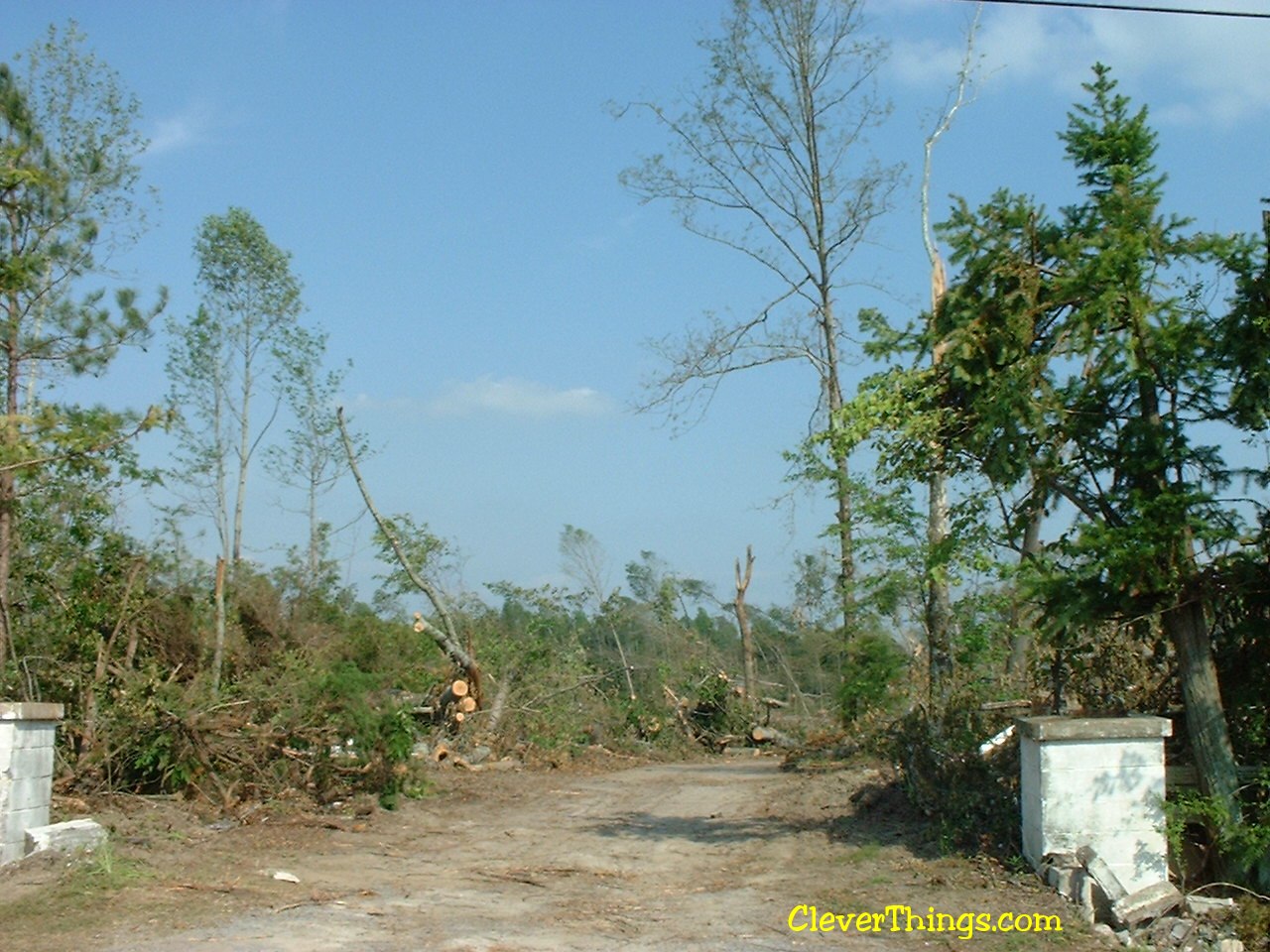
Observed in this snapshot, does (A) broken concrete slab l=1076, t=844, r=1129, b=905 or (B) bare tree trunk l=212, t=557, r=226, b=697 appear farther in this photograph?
(B) bare tree trunk l=212, t=557, r=226, b=697

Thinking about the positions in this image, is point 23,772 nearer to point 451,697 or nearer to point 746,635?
point 451,697

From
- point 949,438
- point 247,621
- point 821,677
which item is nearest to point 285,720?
point 247,621

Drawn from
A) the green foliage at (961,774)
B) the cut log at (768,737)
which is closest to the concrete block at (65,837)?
the green foliage at (961,774)

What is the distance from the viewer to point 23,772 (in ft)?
28.8

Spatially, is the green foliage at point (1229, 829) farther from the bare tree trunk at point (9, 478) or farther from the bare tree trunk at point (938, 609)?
the bare tree trunk at point (9, 478)

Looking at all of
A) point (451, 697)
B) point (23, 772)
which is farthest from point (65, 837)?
point (451, 697)

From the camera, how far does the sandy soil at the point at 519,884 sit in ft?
23.3

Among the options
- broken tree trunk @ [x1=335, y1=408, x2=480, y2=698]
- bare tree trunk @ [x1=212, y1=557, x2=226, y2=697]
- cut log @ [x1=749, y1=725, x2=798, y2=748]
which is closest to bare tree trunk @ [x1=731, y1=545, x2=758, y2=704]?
cut log @ [x1=749, y1=725, x2=798, y2=748]

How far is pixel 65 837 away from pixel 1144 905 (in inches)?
311

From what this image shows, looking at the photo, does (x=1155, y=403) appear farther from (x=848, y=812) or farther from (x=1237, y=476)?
(x=848, y=812)

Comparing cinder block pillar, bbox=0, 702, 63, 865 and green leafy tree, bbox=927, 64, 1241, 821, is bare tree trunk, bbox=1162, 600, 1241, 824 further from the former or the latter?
cinder block pillar, bbox=0, 702, 63, 865

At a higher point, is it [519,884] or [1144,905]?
[1144,905]

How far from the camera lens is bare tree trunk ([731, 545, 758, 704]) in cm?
2442

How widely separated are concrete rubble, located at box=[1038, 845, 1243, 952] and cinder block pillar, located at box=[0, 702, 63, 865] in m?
7.58
